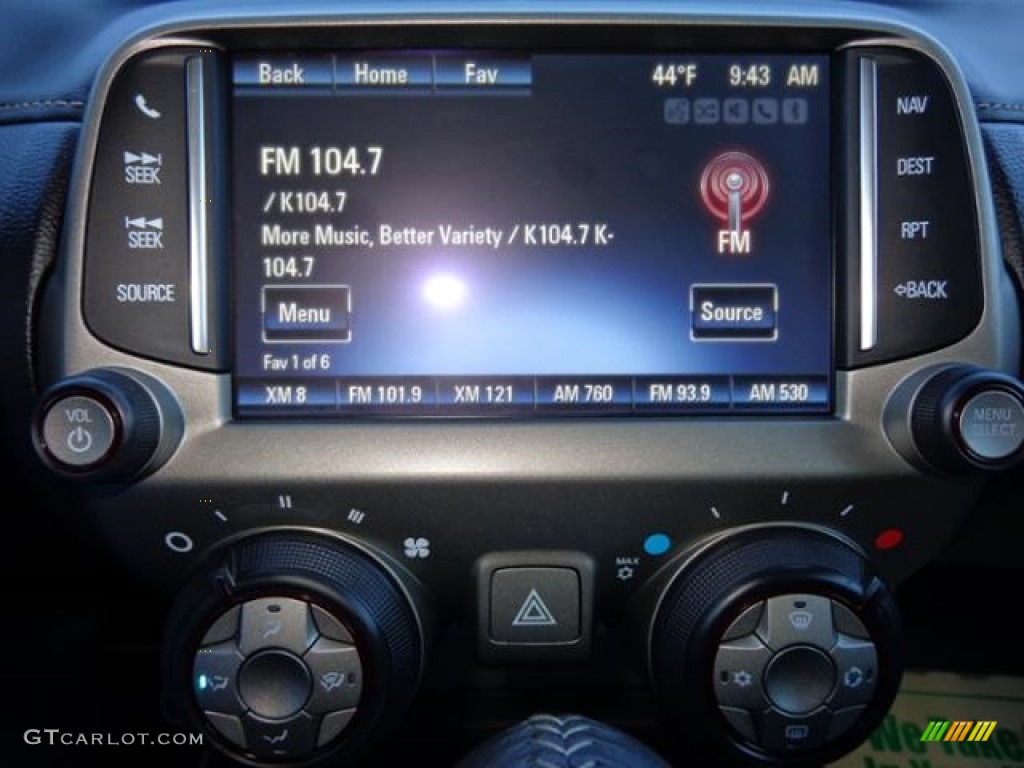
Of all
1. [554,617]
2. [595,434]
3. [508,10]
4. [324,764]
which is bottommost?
[324,764]

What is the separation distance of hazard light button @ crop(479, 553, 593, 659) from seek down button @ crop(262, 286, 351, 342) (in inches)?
11.5

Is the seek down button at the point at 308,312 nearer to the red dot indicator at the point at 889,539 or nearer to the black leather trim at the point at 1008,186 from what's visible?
the red dot indicator at the point at 889,539

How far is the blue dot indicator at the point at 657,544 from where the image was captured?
1128 millimetres

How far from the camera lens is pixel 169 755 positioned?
136 cm

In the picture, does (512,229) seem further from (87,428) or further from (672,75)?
(87,428)

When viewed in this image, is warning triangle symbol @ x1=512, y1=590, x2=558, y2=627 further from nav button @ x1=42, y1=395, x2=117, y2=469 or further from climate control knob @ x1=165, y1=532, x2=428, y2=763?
nav button @ x1=42, y1=395, x2=117, y2=469

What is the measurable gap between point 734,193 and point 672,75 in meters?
0.14

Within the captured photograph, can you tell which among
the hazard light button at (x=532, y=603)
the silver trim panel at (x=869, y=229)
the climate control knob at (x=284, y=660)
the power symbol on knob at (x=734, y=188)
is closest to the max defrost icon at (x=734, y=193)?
the power symbol on knob at (x=734, y=188)

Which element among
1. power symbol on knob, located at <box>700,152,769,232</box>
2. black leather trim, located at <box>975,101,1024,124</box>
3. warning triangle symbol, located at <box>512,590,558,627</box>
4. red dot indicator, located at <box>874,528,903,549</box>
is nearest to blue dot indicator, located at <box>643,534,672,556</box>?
warning triangle symbol, located at <box>512,590,558,627</box>

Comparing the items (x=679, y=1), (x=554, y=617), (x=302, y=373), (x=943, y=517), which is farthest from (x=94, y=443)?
(x=943, y=517)

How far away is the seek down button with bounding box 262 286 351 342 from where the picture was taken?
1.13 meters

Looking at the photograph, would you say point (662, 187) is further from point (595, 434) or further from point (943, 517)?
point (943, 517)

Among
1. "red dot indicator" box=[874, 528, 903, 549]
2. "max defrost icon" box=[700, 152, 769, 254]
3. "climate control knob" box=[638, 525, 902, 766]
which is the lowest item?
"climate control knob" box=[638, 525, 902, 766]

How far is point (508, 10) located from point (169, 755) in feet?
3.23
